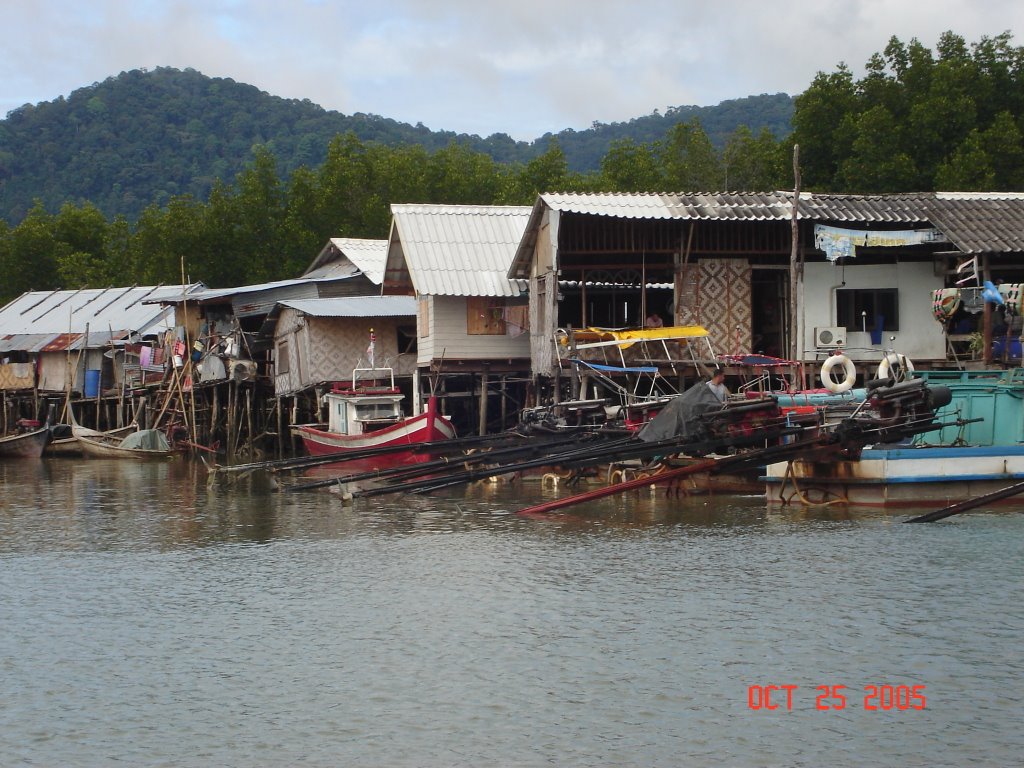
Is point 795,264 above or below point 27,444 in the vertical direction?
above

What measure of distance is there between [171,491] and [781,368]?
499 inches

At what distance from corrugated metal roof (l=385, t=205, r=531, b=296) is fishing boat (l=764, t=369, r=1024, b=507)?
11109 mm

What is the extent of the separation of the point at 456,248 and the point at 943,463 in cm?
1481

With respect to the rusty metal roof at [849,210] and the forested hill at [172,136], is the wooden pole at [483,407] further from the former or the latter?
the forested hill at [172,136]

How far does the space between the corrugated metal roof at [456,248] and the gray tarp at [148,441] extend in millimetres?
9811

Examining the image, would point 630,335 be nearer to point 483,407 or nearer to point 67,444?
point 483,407

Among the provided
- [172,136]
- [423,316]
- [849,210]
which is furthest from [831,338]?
[172,136]

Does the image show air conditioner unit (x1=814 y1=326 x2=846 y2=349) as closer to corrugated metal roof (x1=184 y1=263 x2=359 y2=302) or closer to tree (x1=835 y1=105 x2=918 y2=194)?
tree (x1=835 y1=105 x2=918 y2=194)

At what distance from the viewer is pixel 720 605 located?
40.1ft

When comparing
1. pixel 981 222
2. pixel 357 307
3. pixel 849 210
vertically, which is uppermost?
pixel 849 210

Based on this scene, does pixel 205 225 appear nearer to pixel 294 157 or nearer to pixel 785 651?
pixel 294 157

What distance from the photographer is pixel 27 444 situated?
3847 centimetres

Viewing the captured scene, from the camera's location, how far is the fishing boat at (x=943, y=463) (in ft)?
57.8

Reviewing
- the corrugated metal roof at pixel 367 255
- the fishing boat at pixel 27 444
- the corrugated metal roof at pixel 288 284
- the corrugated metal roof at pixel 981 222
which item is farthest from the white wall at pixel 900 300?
the fishing boat at pixel 27 444
